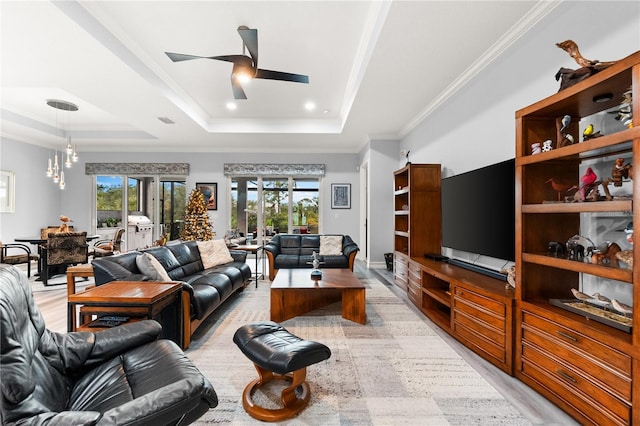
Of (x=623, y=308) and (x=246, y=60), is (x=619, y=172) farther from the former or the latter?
(x=246, y=60)

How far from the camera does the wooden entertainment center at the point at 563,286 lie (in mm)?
1519

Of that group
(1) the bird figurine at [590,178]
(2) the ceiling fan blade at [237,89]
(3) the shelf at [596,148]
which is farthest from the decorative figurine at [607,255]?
(2) the ceiling fan blade at [237,89]

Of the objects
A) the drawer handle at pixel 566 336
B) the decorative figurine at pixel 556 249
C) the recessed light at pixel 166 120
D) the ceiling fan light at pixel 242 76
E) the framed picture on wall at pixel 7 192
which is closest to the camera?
the drawer handle at pixel 566 336

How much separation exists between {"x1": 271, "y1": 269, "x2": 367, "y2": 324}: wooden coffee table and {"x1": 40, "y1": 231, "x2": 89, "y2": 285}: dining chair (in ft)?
13.7

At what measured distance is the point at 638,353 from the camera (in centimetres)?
141

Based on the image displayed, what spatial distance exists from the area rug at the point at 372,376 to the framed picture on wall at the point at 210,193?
16.4ft

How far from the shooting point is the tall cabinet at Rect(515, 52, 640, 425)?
151 cm

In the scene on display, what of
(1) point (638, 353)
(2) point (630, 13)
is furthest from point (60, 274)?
(2) point (630, 13)

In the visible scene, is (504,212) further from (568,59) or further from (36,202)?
(36,202)

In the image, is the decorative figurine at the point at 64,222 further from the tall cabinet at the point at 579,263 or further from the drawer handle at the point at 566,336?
the drawer handle at the point at 566,336

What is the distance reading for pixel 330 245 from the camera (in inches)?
225

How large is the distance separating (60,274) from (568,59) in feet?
27.1

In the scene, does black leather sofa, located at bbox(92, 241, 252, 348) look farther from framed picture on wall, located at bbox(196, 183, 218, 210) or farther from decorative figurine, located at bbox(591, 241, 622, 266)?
framed picture on wall, located at bbox(196, 183, 218, 210)

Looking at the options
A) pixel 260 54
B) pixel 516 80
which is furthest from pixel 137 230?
pixel 516 80
